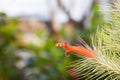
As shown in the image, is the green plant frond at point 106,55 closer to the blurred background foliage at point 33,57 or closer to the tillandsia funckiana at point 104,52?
the tillandsia funckiana at point 104,52

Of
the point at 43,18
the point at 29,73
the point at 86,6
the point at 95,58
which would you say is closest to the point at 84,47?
the point at 95,58

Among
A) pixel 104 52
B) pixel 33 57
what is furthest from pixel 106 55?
pixel 33 57

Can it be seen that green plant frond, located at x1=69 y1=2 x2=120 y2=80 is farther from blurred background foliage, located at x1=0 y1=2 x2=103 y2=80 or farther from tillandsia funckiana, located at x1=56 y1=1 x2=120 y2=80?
blurred background foliage, located at x1=0 y1=2 x2=103 y2=80

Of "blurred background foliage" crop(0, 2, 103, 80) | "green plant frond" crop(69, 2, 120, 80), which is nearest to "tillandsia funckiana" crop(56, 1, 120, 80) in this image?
"green plant frond" crop(69, 2, 120, 80)

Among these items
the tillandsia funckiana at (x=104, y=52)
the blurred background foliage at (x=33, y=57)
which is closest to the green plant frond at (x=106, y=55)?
the tillandsia funckiana at (x=104, y=52)

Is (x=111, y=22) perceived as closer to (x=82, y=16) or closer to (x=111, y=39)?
(x=111, y=39)

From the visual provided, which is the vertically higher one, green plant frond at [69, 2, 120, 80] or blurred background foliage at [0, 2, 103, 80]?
green plant frond at [69, 2, 120, 80]

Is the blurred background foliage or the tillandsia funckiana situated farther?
the blurred background foliage

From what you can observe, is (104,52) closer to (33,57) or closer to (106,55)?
(106,55)
